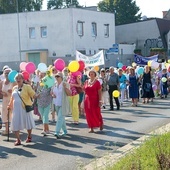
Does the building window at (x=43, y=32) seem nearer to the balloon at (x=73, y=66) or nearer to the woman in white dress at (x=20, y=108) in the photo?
the balloon at (x=73, y=66)

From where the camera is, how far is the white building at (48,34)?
4862 centimetres

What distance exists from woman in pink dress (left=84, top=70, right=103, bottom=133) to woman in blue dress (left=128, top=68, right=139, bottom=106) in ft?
23.3

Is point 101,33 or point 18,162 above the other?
point 101,33

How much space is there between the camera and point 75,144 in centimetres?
1079

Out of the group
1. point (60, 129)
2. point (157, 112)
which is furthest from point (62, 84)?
point (157, 112)

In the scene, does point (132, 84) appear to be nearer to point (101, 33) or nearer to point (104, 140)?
point (104, 140)

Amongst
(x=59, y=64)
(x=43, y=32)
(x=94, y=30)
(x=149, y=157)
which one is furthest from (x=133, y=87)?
(x=94, y=30)

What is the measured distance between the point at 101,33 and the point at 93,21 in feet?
7.02

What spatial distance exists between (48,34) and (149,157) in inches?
1690

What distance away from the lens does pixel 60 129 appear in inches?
464

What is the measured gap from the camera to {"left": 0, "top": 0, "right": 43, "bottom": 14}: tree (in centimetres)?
8200

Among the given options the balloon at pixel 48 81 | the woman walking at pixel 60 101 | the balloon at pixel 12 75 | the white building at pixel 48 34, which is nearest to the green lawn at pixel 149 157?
the woman walking at pixel 60 101

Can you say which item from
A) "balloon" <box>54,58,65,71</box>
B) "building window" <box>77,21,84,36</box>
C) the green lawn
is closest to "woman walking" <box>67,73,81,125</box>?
"balloon" <box>54,58,65,71</box>

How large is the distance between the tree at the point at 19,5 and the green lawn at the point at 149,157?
75383 mm
